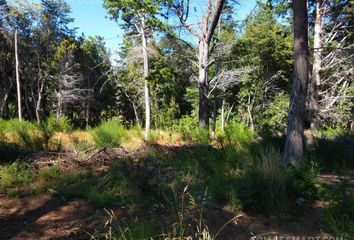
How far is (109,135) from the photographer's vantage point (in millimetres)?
8359

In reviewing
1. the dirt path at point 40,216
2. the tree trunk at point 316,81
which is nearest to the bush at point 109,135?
the dirt path at point 40,216

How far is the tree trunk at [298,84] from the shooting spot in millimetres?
5781

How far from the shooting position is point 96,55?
1496 inches

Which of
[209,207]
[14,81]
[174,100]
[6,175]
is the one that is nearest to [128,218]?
[209,207]

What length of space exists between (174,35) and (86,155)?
6.09m

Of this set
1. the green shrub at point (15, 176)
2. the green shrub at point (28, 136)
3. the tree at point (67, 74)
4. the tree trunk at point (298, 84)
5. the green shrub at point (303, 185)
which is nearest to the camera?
the green shrub at point (303, 185)

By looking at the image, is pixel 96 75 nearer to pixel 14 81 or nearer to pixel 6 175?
pixel 14 81

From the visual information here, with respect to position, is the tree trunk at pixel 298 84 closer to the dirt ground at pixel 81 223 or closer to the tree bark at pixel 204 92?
the dirt ground at pixel 81 223

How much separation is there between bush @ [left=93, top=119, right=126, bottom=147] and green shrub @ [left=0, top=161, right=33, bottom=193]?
2079mm

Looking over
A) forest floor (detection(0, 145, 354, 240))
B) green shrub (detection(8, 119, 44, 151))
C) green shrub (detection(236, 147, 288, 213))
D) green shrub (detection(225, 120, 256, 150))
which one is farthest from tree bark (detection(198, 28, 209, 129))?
A: green shrub (detection(236, 147, 288, 213))

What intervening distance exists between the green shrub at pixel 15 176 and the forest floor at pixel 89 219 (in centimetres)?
33

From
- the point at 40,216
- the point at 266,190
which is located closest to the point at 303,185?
the point at 266,190

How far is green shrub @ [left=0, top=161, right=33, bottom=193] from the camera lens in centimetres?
526

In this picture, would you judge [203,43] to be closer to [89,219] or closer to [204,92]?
[204,92]
